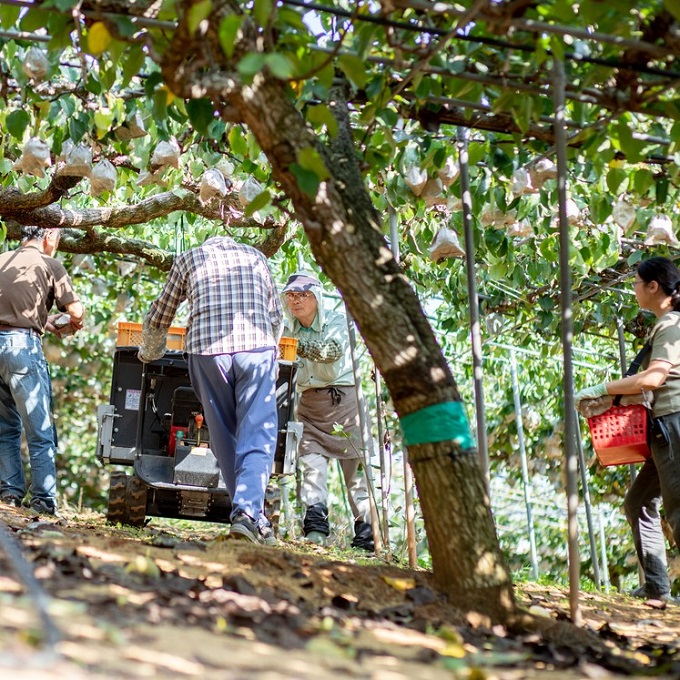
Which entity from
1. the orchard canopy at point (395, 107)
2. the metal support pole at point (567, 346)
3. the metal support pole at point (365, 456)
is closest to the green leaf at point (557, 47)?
the orchard canopy at point (395, 107)

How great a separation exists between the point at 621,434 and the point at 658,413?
0.19m

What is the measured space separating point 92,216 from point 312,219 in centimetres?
419

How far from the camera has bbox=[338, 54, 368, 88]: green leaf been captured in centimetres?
305

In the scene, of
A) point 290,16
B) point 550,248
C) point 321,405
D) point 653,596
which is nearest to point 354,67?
point 290,16

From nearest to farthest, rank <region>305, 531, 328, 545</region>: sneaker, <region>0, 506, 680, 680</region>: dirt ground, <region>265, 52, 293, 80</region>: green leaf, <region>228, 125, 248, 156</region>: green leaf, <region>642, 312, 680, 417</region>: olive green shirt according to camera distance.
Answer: <region>0, 506, 680, 680</region>: dirt ground
<region>265, 52, 293, 80</region>: green leaf
<region>228, 125, 248, 156</region>: green leaf
<region>642, 312, 680, 417</region>: olive green shirt
<region>305, 531, 328, 545</region>: sneaker

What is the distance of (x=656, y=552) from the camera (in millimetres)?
5027

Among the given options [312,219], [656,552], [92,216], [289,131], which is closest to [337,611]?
[312,219]

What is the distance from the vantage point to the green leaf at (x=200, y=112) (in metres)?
3.55

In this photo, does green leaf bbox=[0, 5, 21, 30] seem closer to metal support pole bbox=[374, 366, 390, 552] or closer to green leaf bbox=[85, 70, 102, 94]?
green leaf bbox=[85, 70, 102, 94]

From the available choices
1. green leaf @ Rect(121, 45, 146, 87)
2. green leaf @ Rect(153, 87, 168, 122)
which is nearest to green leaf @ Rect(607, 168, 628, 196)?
green leaf @ Rect(153, 87, 168, 122)

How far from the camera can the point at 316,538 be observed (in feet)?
19.9

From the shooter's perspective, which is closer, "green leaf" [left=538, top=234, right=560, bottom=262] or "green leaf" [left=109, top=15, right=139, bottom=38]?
"green leaf" [left=109, top=15, right=139, bottom=38]

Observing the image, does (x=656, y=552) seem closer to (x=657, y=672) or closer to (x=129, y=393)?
(x=657, y=672)

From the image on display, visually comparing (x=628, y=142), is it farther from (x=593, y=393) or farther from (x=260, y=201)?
(x=593, y=393)
